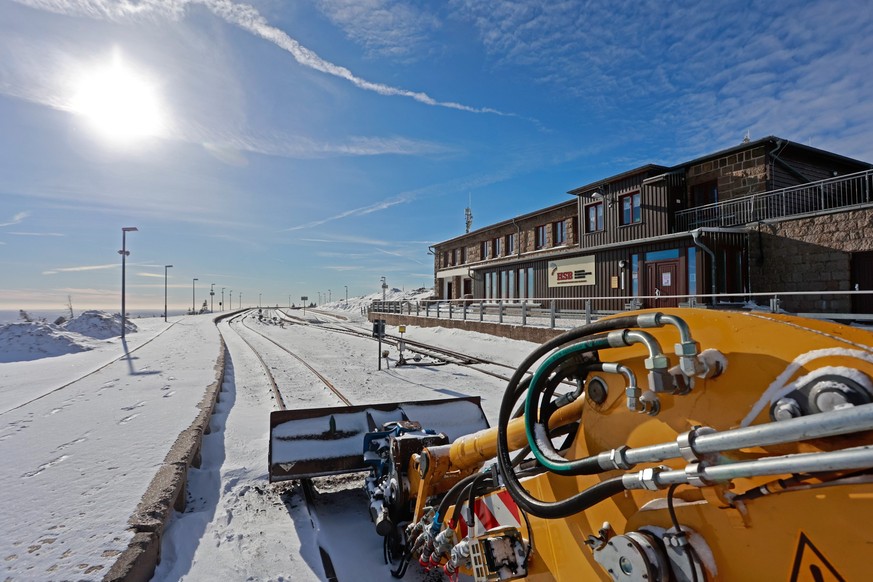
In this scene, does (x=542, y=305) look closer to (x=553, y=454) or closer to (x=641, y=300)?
(x=641, y=300)

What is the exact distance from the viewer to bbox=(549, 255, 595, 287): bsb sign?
20.6 meters

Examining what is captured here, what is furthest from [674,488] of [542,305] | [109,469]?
[542,305]

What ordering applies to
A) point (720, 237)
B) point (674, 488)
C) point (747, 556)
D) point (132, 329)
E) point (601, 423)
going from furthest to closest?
1. point (132, 329)
2. point (720, 237)
3. point (601, 423)
4. point (674, 488)
5. point (747, 556)

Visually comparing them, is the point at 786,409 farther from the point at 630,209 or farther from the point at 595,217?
the point at 595,217

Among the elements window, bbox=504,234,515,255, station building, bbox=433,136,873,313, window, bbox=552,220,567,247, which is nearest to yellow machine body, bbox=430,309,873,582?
station building, bbox=433,136,873,313

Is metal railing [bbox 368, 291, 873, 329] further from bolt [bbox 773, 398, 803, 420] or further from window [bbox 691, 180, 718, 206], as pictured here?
bolt [bbox 773, 398, 803, 420]

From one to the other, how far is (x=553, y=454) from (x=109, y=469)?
204 inches

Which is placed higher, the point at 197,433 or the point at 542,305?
the point at 542,305

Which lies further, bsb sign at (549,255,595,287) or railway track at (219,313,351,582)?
bsb sign at (549,255,595,287)

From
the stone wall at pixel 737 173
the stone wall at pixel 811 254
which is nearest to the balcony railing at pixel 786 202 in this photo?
the stone wall at pixel 737 173

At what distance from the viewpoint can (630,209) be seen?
761 inches

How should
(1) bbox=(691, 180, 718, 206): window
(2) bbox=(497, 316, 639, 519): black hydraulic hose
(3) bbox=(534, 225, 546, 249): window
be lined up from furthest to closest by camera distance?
(3) bbox=(534, 225, 546, 249): window
(1) bbox=(691, 180, 718, 206): window
(2) bbox=(497, 316, 639, 519): black hydraulic hose

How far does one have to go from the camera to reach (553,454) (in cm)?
203

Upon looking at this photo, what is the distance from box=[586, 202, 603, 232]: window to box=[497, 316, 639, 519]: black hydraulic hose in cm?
2010
